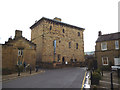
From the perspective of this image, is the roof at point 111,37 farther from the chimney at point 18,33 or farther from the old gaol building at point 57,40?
the chimney at point 18,33

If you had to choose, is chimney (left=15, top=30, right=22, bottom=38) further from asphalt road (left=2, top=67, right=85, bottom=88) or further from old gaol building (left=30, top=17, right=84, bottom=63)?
asphalt road (left=2, top=67, right=85, bottom=88)

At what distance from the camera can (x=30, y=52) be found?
21.0 m

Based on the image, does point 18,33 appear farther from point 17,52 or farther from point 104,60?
point 104,60

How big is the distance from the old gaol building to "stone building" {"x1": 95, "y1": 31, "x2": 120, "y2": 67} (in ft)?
41.7

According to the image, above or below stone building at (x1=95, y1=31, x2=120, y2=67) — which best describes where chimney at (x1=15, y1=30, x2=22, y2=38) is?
above

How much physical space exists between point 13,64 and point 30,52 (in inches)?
168

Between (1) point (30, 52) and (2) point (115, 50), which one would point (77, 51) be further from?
(1) point (30, 52)

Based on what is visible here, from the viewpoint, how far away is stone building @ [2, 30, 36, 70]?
56.0 ft

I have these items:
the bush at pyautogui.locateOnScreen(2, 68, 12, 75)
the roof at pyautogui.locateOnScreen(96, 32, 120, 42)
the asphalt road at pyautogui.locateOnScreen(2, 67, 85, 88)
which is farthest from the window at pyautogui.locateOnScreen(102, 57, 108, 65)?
the bush at pyautogui.locateOnScreen(2, 68, 12, 75)

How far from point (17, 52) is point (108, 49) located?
19.7 metres

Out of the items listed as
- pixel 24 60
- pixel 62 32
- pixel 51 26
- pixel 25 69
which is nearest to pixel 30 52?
pixel 24 60

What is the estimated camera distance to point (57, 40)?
31.9 meters

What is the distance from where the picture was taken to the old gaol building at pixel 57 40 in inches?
1152

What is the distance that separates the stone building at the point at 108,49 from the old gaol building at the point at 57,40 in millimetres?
12715
